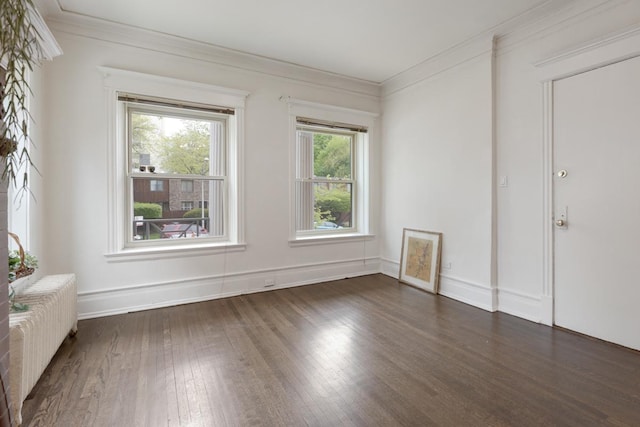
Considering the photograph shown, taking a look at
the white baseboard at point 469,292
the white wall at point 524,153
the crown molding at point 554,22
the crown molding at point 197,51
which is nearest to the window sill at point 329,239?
the white baseboard at point 469,292

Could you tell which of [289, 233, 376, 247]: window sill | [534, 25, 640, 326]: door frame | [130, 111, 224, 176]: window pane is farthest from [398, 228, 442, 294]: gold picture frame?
[130, 111, 224, 176]: window pane

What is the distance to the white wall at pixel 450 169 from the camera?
10.7ft

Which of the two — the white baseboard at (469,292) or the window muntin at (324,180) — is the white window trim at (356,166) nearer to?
the window muntin at (324,180)

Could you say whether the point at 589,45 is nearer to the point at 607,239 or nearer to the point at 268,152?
the point at 607,239

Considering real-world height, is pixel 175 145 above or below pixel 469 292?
above

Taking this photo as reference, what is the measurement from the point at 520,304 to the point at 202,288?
3343mm

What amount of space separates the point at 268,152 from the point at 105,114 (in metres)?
1.68

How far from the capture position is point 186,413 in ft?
5.50

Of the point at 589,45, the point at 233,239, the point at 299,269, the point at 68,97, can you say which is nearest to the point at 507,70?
the point at 589,45

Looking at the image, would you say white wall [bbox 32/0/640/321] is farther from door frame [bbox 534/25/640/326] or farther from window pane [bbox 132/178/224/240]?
window pane [bbox 132/178/224/240]

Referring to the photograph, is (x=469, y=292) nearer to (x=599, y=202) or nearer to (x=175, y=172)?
(x=599, y=202)

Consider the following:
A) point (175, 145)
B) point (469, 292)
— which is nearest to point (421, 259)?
point (469, 292)

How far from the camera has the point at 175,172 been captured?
11.3ft

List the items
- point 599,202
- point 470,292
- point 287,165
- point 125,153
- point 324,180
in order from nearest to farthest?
1. point 599,202
2. point 125,153
3. point 470,292
4. point 287,165
5. point 324,180
